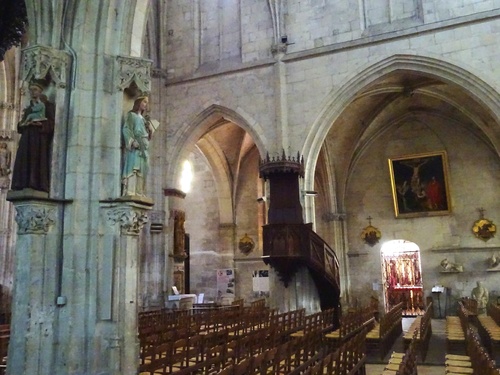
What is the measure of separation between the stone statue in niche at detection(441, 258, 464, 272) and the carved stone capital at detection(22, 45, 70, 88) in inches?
583

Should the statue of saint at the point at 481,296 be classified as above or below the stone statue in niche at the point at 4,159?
below

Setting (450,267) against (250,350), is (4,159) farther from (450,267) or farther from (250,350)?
(450,267)

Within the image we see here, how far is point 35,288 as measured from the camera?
5.10 metres

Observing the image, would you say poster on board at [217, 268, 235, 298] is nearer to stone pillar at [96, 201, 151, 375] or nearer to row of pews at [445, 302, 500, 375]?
row of pews at [445, 302, 500, 375]

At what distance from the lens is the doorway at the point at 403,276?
18.0m

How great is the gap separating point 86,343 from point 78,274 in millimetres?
744

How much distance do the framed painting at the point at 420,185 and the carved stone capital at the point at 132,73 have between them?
45.8 feet

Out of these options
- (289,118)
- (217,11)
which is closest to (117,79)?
(289,118)

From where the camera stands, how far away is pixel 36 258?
5141mm

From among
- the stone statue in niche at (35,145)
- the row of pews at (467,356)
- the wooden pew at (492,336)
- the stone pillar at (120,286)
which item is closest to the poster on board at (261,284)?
the row of pews at (467,356)

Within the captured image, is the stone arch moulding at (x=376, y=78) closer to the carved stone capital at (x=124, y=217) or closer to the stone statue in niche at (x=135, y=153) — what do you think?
the stone statue in niche at (x=135, y=153)

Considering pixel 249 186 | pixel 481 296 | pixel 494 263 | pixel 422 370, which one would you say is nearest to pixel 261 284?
pixel 249 186

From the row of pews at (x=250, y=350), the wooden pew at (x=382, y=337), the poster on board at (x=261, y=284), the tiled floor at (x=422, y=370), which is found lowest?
the tiled floor at (x=422, y=370)

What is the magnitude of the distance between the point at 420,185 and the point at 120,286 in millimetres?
14699
